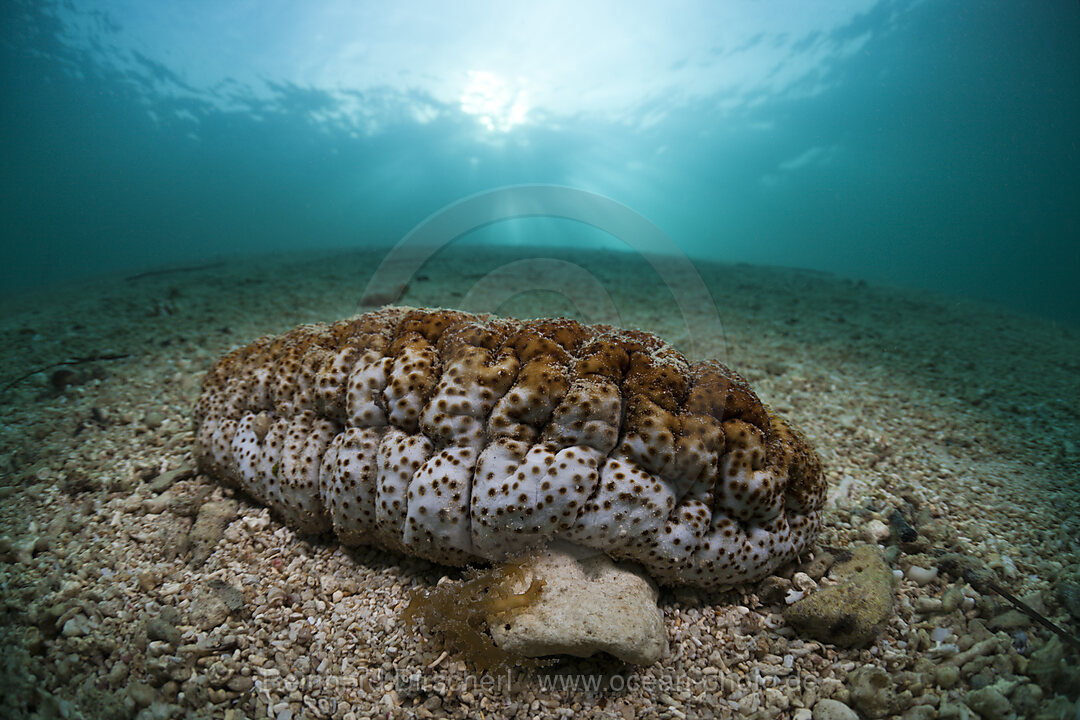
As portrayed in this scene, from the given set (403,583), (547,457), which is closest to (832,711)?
(547,457)

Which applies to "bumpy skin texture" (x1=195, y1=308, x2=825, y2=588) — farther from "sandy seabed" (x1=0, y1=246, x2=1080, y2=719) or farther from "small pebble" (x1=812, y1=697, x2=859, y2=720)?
"small pebble" (x1=812, y1=697, x2=859, y2=720)

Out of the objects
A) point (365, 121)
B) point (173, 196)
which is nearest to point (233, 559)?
point (365, 121)

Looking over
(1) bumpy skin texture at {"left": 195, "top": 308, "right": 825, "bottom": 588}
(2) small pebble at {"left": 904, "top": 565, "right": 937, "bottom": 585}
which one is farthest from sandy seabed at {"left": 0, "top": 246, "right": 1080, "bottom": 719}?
(1) bumpy skin texture at {"left": 195, "top": 308, "right": 825, "bottom": 588}

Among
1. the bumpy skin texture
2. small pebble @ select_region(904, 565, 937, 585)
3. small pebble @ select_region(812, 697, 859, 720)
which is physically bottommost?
small pebble @ select_region(812, 697, 859, 720)

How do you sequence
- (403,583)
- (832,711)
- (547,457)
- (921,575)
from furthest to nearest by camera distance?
(403,583) < (921,575) < (547,457) < (832,711)

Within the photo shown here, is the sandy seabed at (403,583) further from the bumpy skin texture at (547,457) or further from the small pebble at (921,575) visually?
the bumpy skin texture at (547,457)

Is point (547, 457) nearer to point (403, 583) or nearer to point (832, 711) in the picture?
point (403, 583)
